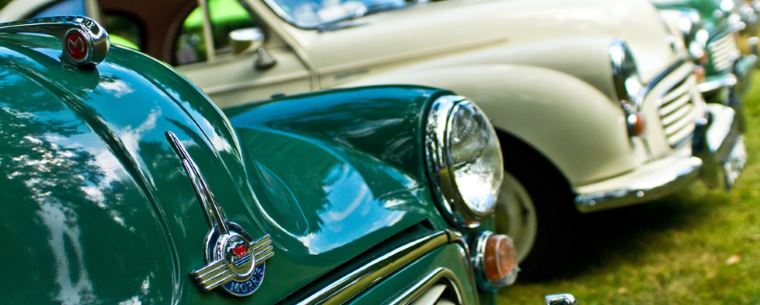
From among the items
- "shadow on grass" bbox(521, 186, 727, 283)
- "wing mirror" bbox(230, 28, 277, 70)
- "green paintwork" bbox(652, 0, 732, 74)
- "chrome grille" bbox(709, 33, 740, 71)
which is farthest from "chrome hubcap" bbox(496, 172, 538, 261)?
"chrome grille" bbox(709, 33, 740, 71)

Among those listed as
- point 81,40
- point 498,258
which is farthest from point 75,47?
point 498,258

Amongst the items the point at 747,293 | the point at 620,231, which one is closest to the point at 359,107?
the point at 747,293

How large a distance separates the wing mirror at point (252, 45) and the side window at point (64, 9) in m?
0.59

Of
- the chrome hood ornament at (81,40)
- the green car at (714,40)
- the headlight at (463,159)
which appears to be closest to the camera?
the chrome hood ornament at (81,40)

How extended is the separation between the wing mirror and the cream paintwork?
33mm

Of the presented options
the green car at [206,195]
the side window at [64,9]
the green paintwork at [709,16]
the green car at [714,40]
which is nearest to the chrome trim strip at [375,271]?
the green car at [206,195]

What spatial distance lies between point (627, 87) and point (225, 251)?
2506 millimetres

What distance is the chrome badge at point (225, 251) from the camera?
55.1 inches

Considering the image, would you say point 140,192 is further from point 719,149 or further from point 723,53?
point 723,53

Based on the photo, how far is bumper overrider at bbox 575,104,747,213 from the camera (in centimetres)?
349

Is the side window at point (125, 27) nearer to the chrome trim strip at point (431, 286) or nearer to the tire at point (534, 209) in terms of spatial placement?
the tire at point (534, 209)

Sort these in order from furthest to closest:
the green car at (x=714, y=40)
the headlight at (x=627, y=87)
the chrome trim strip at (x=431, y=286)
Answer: the green car at (x=714, y=40) < the headlight at (x=627, y=87) < the chrome trim strip at (x=431, y=286)

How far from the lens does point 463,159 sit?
7.08ft

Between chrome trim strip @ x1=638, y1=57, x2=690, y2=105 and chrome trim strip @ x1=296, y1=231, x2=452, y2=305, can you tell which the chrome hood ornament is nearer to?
chrome trim strip @ x1=296, y1=231, x2=452, y2=305
